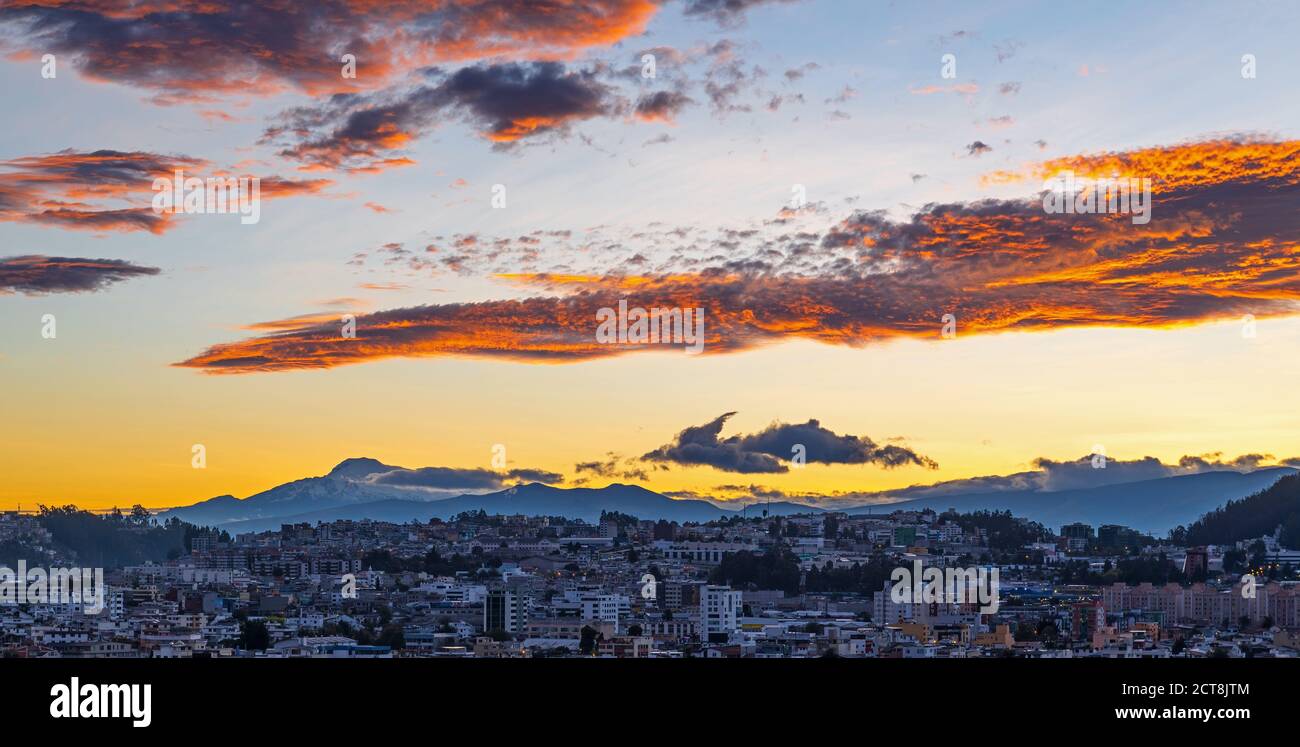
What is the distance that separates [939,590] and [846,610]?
3.81 m

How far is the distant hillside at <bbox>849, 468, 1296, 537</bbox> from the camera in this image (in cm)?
7981

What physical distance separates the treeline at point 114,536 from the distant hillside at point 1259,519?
4275 cm

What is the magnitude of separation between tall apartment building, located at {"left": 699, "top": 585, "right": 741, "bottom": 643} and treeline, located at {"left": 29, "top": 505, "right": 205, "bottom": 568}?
28.4m

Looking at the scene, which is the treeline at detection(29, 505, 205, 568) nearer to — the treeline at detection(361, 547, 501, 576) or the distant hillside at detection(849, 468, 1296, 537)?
the treeline at detection(361, 547, 501, 576)

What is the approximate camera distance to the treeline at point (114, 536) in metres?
61.4

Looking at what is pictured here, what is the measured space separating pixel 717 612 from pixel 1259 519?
2670 cm

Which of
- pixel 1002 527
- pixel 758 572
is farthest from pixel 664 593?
pixel 1002 527

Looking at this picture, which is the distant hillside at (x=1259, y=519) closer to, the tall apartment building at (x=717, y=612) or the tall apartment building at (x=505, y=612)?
the tall apartment building at (x=717, y=612)
